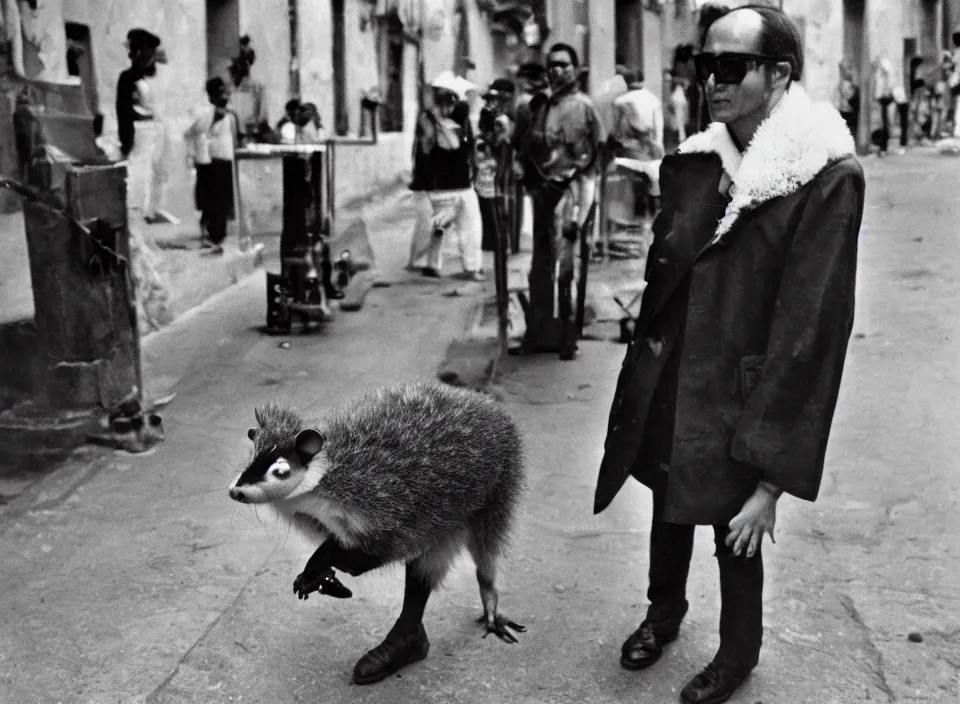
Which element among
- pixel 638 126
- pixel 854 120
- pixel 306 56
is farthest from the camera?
pixel 854 120

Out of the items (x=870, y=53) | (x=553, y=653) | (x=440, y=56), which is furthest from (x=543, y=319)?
(x=870, y=53)

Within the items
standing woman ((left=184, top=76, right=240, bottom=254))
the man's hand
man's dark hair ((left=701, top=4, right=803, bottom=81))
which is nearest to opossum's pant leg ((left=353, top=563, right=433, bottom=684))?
the man's hand

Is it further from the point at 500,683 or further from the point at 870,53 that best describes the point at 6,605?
the point at 870,53

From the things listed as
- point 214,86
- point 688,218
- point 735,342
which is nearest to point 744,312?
point 735,342

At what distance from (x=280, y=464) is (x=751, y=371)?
1222 mm

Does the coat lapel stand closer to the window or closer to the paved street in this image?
the paved street

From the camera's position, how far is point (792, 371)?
117 inches

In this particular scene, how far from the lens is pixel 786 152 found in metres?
2.98

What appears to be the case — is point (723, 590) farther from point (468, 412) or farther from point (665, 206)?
point (665, 206)

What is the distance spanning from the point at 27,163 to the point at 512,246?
22.5 ft

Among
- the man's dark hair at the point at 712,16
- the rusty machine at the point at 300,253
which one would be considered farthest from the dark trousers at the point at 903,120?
the man's dark hair at the point at 712,16

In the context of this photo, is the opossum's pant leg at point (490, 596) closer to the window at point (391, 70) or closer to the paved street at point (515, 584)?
the paved street at point (515, 584)

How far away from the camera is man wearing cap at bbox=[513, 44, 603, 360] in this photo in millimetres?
7949

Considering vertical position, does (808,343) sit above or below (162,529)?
above
